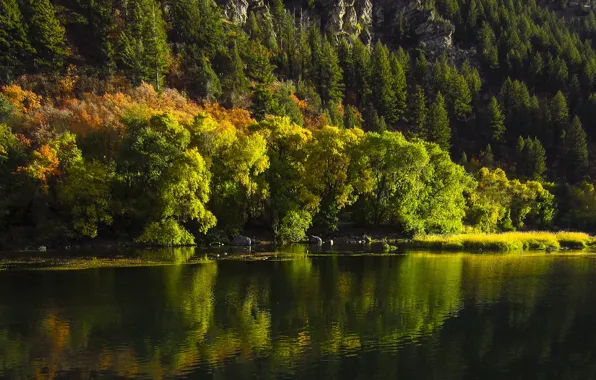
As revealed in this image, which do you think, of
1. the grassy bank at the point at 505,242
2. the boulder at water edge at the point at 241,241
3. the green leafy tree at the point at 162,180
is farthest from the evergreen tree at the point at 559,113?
the green leafy tree at the point at 162,180

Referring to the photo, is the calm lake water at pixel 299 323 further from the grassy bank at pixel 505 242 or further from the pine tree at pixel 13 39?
the pine tree at pixel 13 39

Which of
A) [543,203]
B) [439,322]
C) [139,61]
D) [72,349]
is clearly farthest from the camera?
[139,61]

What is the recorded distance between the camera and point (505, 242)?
215 feet

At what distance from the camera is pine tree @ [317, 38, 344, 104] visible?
480ft

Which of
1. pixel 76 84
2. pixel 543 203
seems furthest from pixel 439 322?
pixel 76 84

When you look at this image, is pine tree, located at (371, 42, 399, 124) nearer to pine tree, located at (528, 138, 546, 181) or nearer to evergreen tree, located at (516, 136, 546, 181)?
evergreen tree, located at (516, 136, 546, 181)

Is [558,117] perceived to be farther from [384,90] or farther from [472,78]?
[384,90]

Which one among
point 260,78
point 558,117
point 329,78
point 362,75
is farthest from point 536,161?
point 260,78

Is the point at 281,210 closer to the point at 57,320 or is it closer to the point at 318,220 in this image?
the point at 318,220

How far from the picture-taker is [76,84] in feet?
354

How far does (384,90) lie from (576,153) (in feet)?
174

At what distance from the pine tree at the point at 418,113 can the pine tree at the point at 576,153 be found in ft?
123

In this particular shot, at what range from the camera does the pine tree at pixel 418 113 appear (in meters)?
140

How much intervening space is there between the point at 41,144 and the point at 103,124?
9.55 meters
